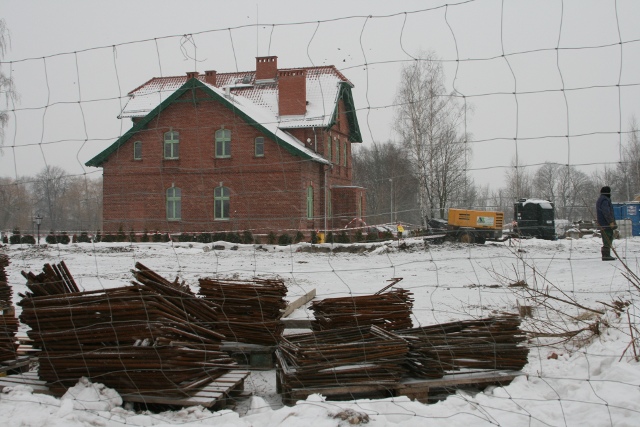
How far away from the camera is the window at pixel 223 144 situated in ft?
82.4

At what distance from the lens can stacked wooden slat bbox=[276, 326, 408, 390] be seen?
465 cm

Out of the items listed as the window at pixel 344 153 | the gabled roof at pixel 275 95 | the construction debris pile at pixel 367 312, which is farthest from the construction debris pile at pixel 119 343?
the window at pixel 344 153

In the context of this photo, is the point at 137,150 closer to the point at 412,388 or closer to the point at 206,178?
the point at 206,178

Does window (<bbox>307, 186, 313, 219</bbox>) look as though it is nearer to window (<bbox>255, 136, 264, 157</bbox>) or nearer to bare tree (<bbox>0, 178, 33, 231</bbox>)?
window (<bbox>255, 136, 264, 157</bbox>)

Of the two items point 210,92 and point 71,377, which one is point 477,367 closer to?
point 71,377

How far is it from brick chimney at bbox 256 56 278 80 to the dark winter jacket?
75.6ft

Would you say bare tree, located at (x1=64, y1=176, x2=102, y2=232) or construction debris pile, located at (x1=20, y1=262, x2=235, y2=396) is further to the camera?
bare tree, located at (x1=64, y1=176, x2=102, y2=232)

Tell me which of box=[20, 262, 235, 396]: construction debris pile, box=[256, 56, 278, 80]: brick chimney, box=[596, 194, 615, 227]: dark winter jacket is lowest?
box=[20, 262, 235, 396]: construction debris pile

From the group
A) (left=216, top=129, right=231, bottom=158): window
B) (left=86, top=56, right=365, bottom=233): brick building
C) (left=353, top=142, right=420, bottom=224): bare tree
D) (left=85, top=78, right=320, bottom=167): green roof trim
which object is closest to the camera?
(left=85, top=78, right=320, bottom=167): green roof trim

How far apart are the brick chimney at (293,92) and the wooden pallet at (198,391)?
2435 cm

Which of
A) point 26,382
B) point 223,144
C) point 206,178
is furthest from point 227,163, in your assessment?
point 26,382

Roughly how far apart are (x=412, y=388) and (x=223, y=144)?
21.5 m

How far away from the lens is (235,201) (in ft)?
79.7

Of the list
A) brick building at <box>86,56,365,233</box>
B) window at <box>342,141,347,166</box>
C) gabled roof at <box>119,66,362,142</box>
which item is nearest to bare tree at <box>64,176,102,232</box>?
brick building at <box>86,56,365,233</box>
